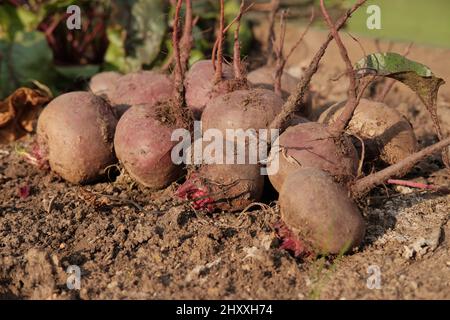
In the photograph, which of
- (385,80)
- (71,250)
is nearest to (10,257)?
(71,250)

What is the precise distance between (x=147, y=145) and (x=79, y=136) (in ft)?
1.72

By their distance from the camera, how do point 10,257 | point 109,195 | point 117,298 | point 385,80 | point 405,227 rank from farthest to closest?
point 385,80
point 109,195
point 405,227
point 10,257
point 117,298

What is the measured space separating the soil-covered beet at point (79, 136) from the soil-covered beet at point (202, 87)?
1.78ft

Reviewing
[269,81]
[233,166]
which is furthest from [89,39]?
[233,166]

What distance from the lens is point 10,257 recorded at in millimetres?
2961

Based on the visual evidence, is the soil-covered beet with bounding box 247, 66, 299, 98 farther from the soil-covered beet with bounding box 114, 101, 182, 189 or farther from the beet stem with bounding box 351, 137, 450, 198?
the beet stem with bounding box 351, 137, 450, 198

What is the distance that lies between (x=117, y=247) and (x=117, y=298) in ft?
1.63

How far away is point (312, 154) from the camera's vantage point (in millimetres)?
3195

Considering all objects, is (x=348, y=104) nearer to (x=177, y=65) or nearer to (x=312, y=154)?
(x=312, y=154)

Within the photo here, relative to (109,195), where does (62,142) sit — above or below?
above

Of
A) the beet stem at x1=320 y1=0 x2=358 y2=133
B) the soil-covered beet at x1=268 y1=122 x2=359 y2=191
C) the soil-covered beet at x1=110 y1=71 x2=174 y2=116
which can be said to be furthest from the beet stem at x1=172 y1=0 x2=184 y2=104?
the beet stem at x1=320 y1=0 x2=358 y2=133

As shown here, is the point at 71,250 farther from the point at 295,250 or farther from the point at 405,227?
the point at 405,227

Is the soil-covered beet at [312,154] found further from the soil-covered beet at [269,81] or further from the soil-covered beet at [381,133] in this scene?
the soil-covered beet at [269,81]

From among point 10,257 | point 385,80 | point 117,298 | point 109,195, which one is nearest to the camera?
point 117,298
